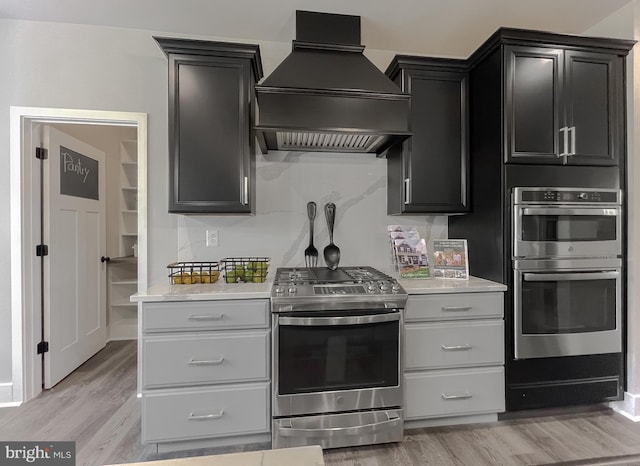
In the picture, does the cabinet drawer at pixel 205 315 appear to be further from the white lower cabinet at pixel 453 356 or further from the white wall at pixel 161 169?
the white lower cabinet at pixel 453 356

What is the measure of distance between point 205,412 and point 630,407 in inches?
109

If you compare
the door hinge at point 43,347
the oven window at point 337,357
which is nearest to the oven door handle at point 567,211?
the oven window at point 337,357

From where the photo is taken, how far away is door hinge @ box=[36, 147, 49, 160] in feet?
7.96

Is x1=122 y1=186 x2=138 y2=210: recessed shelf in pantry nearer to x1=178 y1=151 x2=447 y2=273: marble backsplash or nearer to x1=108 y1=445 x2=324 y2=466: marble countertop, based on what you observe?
x1=178 y1=151 x2=447 y2=273: marble backsplash

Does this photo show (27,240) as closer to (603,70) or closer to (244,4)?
(244,4)

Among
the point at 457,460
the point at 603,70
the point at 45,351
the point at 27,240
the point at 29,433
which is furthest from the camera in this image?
the point at 45,351

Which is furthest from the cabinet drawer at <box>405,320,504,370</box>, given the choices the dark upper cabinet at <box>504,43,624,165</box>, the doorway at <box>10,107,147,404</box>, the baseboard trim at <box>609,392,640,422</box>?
the doorway at <box>10,107,147,404</box>

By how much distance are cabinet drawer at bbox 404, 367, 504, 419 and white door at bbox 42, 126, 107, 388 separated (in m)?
2.73

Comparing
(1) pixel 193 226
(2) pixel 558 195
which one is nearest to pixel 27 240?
(1) pixel 193 226

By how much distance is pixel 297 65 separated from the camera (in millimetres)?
2031

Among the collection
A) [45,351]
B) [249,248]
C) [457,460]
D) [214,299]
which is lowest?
[457,460]

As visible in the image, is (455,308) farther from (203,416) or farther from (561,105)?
(203,416)

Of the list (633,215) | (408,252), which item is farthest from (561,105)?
(408,252)

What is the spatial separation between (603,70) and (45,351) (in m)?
4.48
